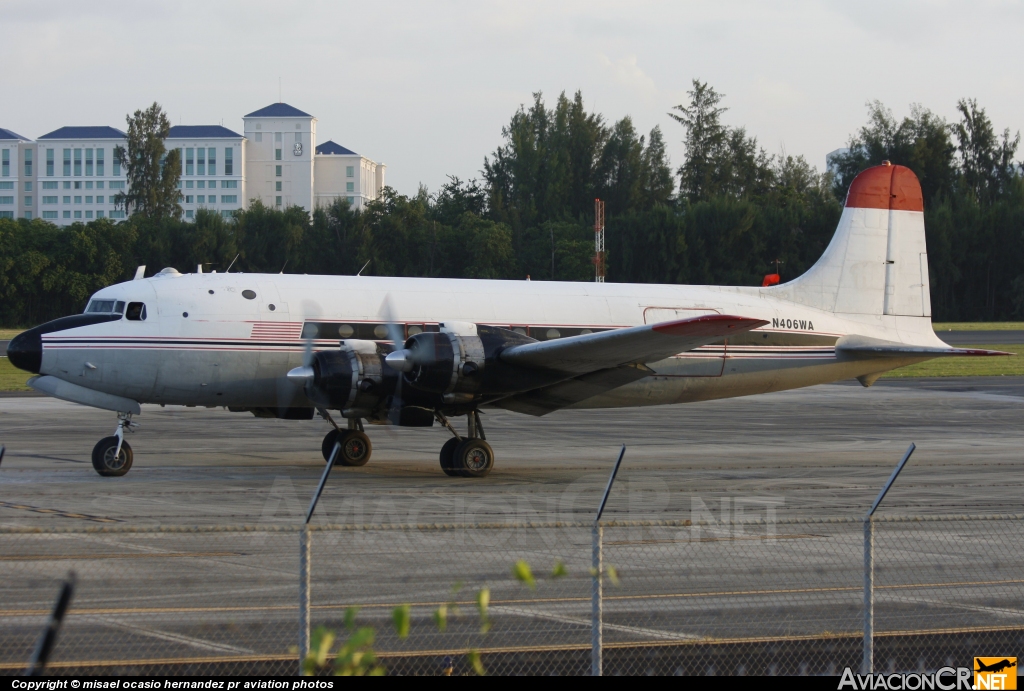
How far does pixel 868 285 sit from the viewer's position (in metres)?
21.2

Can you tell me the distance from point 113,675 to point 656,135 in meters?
100

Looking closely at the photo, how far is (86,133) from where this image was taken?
497 ft

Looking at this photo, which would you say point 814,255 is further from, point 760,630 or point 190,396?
point 760,630

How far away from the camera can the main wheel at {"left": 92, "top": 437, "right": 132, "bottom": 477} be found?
16031 millimetres

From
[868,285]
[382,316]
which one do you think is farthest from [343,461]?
[868,285]

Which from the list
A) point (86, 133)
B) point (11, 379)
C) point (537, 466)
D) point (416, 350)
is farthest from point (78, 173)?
point (416, 350)

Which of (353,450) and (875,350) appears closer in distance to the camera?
(353,450)

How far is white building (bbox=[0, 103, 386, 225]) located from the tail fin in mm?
133411

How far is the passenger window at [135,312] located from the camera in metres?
16.7

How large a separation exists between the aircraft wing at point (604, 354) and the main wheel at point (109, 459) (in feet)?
19.0

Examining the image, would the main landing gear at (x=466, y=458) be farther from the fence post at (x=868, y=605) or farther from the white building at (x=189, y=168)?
the white building at (x=189, y=168)

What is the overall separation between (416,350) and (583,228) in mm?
72782

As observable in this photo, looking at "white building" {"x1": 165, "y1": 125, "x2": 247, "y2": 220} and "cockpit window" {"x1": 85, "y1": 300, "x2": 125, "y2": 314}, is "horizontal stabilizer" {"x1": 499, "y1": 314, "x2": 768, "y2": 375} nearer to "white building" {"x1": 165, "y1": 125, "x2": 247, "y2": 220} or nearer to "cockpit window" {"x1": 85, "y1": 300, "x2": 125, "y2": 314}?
"cockpit window" {"x1": 85, "y1": 300, "x2": 125, "y2": 314}

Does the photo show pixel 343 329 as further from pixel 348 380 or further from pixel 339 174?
pixel 339 174
